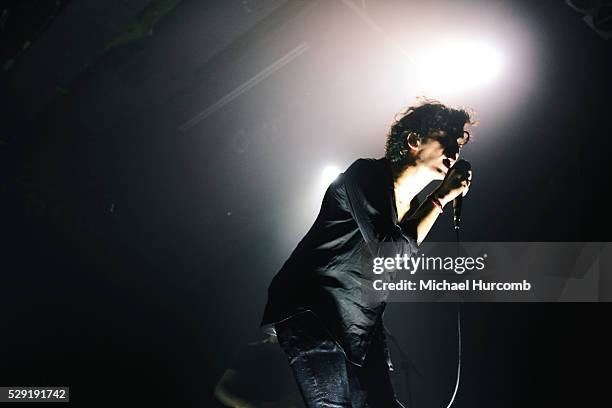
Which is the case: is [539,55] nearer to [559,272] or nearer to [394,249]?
[559,272]

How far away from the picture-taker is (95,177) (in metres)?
4.52

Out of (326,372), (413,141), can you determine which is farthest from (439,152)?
(326,372)

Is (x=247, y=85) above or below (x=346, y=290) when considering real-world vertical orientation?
above

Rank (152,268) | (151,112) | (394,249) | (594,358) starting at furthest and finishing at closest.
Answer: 1. (152,268)
2. (151,112)
3. (594,358)
4. (394,249)

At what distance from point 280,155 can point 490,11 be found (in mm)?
2596

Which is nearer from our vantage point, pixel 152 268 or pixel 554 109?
pixel 554 109

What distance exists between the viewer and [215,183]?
16.6ft

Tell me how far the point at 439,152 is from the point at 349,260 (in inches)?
25.2

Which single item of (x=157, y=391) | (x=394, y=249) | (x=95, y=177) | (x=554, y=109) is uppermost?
(x=554, y=109)

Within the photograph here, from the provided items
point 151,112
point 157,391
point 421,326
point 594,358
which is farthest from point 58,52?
point 594,358

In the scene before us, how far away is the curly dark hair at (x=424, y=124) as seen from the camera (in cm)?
186

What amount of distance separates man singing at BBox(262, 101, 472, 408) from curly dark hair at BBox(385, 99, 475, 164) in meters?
0.26

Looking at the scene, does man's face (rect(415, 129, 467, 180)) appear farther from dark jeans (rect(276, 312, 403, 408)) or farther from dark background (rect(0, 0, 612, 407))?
dark background (rect(0, 0, 612, 407))

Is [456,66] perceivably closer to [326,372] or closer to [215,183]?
[215,183]
